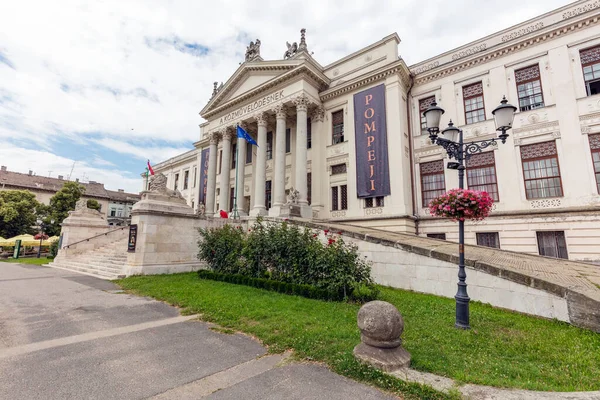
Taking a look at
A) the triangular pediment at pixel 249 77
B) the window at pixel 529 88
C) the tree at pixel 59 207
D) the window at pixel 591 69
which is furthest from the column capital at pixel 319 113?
the tree at pixel 59 207

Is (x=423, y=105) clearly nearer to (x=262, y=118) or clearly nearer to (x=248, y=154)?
(x=262, y=118)

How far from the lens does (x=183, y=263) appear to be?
14.4m

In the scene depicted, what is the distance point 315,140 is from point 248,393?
2076 centimetres

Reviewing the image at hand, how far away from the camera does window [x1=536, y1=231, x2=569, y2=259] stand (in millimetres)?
14180

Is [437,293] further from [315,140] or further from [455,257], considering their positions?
[315,140]

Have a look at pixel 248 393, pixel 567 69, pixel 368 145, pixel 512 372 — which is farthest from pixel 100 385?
pixel 567 69

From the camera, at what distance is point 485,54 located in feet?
57.3

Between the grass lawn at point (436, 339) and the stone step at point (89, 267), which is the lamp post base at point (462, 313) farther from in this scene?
the stone step at point (89, 267)

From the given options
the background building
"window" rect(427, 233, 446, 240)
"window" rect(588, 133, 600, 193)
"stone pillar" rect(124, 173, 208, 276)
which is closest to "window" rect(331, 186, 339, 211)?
"window" rect(427, 233, 446, 240)

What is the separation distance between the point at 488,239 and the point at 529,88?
29.7ft

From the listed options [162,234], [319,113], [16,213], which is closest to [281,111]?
[319,113]

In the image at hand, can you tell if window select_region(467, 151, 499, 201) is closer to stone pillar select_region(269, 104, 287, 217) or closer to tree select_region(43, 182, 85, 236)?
stone pillar select_region(269, 104, 287, 217)

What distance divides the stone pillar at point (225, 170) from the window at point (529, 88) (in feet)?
71.7

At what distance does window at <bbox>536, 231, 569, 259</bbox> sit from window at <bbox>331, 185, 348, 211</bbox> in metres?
11.2
